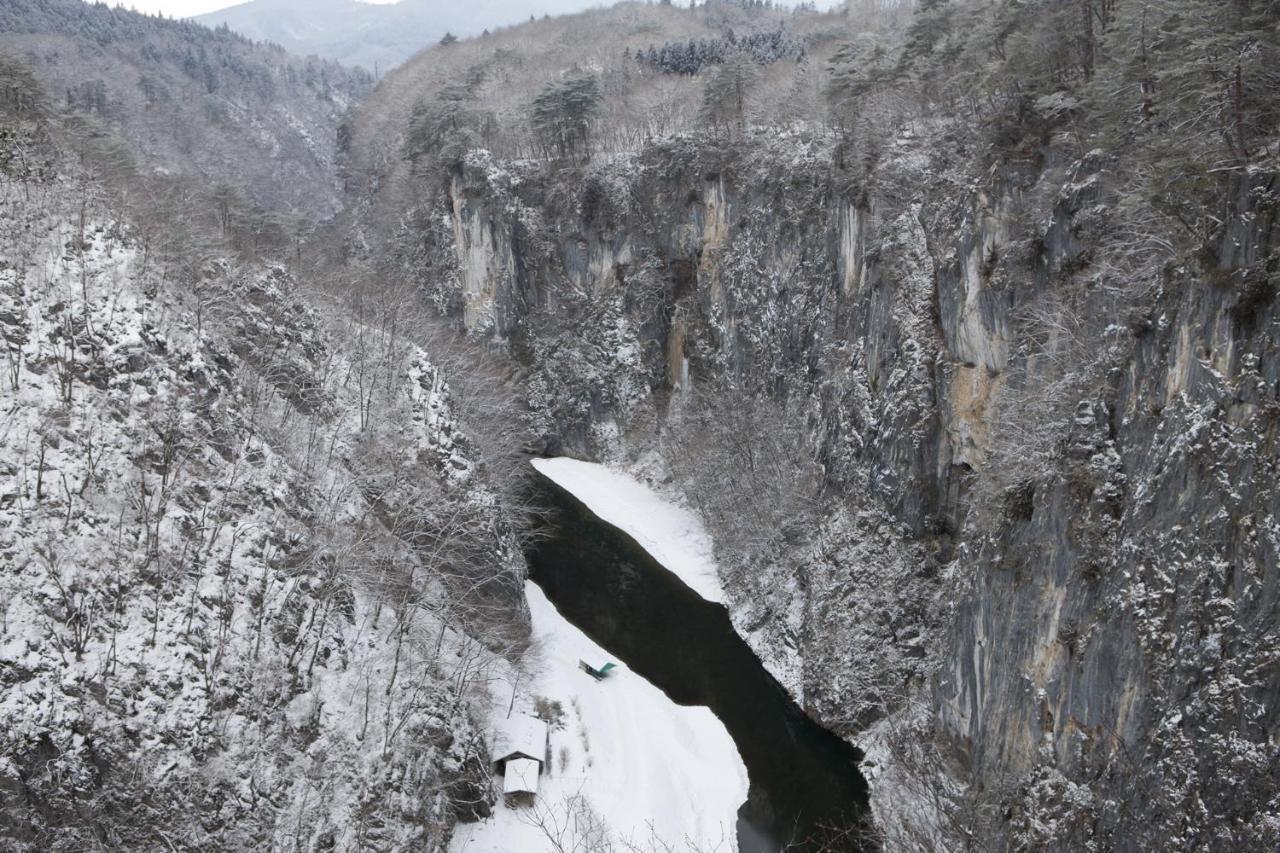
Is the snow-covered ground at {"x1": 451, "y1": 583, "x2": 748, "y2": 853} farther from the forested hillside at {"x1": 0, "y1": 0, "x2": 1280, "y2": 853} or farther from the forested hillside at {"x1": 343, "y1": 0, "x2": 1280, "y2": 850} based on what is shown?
Result: the forested hillside at {"x1": 343, "y1": 0, "x2": 1280, "y2": 850}

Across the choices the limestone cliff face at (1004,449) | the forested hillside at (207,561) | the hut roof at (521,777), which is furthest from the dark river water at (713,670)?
the hut roof at (521,777)

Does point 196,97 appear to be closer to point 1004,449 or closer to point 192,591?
point 192,591

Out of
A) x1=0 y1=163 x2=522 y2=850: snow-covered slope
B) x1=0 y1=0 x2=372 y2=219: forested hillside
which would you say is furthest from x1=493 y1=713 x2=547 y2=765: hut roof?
A: x1=0 y1=0 x2=372 y2=219: forested hillside

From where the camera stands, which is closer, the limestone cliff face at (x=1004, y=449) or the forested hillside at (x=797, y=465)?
the limestone cliff face at (x=1004, y=449)

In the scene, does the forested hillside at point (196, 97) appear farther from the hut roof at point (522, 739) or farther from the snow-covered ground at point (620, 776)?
the hut roof at point (522, 739)

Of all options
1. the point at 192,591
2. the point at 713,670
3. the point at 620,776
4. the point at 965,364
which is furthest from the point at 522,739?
the point at 965,364
